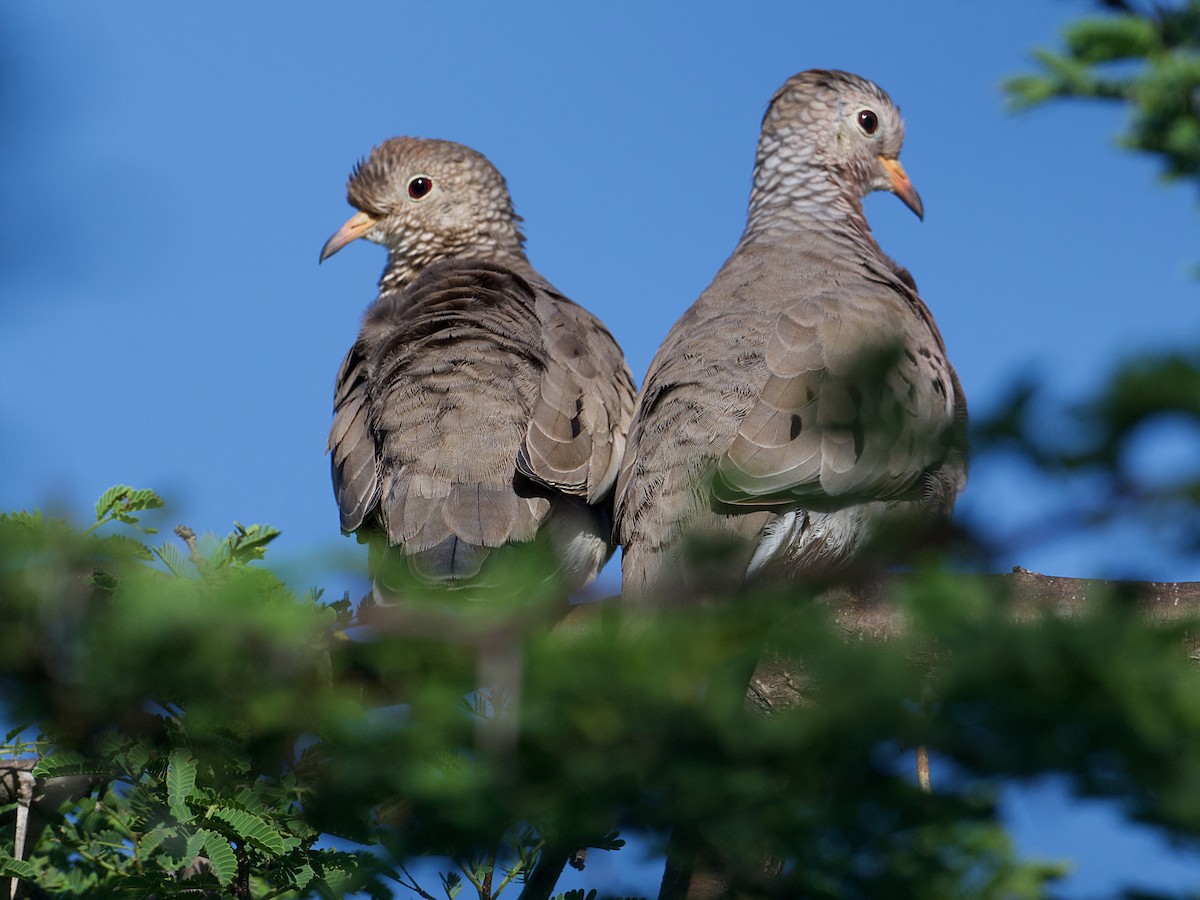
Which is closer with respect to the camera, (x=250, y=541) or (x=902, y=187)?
(x=250, y=541)

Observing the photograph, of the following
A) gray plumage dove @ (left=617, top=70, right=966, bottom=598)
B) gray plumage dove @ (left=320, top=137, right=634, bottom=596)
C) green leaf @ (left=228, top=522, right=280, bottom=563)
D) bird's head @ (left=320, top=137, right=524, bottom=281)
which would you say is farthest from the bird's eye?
green leaf @ (left=228, top=522, right=280, bottom=563)

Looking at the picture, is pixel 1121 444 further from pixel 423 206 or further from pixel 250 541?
pixel 423 206

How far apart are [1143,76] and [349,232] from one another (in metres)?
4.14

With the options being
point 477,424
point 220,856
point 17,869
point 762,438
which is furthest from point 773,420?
point 17,869

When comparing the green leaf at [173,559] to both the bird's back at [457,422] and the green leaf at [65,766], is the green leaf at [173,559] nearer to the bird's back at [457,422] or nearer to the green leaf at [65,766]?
the green leaf at [65,766]

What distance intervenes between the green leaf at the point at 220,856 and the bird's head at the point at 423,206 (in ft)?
12.9

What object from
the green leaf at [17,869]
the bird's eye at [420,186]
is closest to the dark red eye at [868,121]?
the bird's eye at [420,186]

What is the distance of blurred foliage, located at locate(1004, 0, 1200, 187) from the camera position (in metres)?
3.65

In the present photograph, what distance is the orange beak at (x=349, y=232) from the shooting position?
6.68 metres

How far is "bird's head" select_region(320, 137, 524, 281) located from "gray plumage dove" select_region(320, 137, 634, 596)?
55cm

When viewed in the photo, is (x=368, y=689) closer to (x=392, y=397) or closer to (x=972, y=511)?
(x=972, y=511)

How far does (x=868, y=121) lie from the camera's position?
6.34m

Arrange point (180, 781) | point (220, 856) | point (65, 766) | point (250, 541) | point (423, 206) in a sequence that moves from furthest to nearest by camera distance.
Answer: point (423, 206) < point (250, 541) < point (220, 856) < point (65, 766) < point (180, 781)

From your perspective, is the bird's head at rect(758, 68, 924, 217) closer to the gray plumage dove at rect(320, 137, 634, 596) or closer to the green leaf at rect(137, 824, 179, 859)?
the gray plumage dove at rect(320, 137, 634, 596)
